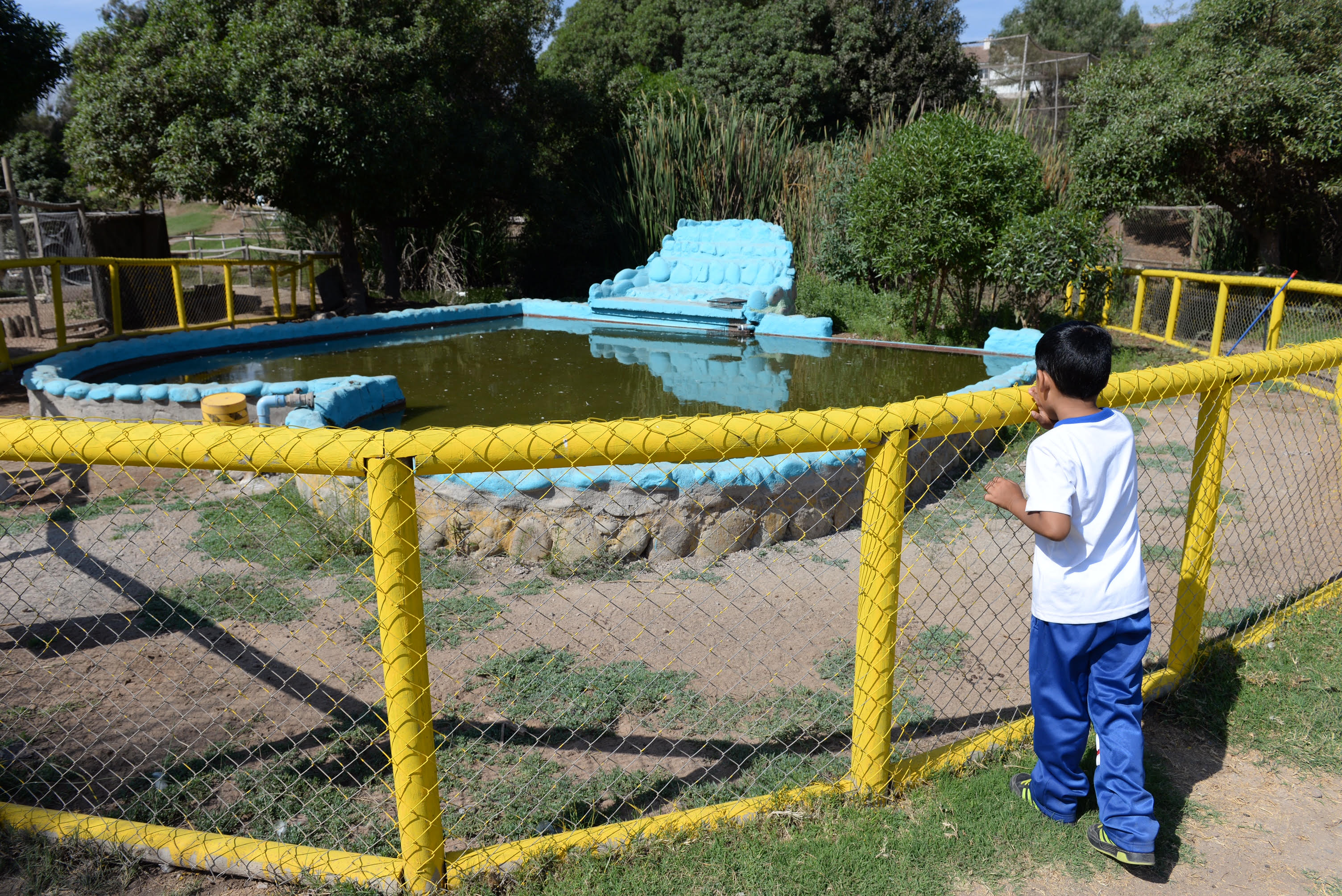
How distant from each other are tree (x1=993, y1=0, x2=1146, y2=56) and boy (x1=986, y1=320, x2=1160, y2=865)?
142 feet

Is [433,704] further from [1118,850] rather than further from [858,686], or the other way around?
[1118,850]

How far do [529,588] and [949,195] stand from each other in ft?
27.8

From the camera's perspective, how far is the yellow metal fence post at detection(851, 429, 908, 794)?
246 cm

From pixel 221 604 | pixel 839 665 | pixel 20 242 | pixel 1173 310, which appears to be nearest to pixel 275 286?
pixel 20 242

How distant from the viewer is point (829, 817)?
2.62 meters

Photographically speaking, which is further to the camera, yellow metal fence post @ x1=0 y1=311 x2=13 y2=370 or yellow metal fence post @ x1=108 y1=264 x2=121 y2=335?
yellow metal fence post @ x1=108 y1=264 x2=121 y2=335

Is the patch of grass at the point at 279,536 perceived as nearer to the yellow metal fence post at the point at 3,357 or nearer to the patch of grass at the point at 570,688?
the patch of grass at the point at 570,688

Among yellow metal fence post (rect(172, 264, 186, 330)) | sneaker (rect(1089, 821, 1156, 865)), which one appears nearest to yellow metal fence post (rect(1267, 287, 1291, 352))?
sneaker (rect(1089, 821, 1156, 865))

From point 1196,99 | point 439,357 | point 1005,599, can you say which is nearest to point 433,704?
point 1005,599

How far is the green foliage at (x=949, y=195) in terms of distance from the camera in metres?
11.0

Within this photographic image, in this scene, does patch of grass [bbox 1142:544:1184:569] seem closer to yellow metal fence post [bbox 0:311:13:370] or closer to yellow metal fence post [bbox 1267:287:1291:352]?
yellow metal fence post [bbox 1267:287:1291:352]

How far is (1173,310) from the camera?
11.0 meters

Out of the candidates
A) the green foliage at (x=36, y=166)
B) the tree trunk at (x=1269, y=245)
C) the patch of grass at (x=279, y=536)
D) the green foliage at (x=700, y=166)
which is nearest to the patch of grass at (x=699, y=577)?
the patch of grass at (x=279, y=536)

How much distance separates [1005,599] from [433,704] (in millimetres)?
2725
